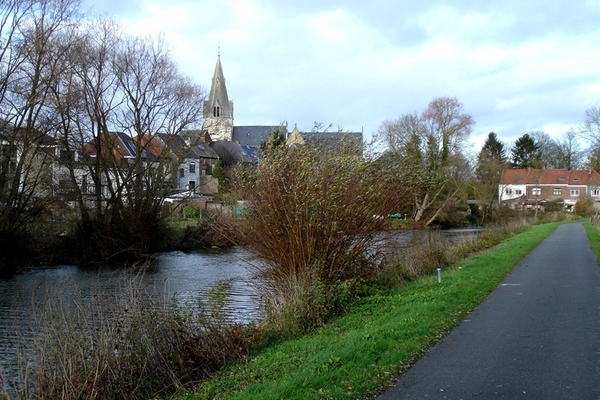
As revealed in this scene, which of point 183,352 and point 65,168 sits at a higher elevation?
point 65,168

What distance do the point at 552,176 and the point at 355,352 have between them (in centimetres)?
9682

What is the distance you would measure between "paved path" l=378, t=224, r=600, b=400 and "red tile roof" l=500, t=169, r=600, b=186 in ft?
283

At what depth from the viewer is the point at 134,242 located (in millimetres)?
34156

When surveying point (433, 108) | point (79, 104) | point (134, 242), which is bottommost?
point (134, 242)

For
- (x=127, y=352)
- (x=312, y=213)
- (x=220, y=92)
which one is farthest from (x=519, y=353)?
(x=220, y=92)

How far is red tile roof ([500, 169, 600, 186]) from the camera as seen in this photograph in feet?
309

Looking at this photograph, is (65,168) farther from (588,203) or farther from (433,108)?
(588,203)

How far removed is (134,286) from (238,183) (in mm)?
5341

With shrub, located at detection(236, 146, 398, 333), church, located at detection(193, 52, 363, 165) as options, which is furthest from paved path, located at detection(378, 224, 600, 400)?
church, located at detection(193, 52, 363, 165)

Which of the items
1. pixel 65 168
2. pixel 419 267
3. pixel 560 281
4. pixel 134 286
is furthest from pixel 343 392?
pixel 65 168

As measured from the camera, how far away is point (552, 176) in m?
96.3

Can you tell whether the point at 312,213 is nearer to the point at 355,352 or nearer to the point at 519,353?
the point at 355,352

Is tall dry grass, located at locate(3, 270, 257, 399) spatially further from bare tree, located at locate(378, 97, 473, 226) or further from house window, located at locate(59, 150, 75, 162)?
bare tree, located at locate(378, 97, 473, 226)

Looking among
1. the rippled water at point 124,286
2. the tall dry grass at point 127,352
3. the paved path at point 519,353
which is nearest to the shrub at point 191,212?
the rippled water at point 124,286
